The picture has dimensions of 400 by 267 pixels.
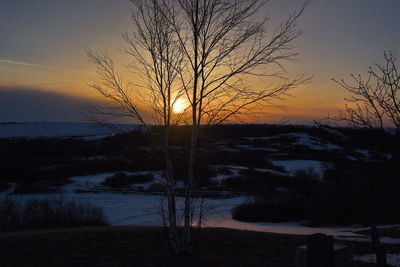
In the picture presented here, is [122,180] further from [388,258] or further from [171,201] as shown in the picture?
[171,201]

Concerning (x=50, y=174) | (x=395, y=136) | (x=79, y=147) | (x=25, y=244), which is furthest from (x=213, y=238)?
(x=79, y=147)

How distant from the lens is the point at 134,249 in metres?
8.76

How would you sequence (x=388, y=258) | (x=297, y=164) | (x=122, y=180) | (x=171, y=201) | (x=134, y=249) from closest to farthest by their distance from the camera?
(x=171, y=201), (x=134, y=249), (x=388, y=258), (x=122, y=180), (x=297, y=164)

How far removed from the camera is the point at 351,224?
79.1ft

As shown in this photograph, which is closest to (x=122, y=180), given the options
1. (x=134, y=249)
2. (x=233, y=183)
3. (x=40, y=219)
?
(x=233, y=183)

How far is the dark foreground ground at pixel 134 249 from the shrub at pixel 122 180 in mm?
32158

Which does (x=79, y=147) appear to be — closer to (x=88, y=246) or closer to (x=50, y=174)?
(x=50, y=174)

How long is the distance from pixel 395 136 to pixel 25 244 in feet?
25.8

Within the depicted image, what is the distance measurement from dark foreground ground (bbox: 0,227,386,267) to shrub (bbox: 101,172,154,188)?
32.2 metres

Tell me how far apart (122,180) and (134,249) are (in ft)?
114

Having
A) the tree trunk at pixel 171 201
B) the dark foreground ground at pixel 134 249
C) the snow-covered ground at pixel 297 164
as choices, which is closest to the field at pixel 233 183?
Result: the dark foreground ground at pixel 134 249

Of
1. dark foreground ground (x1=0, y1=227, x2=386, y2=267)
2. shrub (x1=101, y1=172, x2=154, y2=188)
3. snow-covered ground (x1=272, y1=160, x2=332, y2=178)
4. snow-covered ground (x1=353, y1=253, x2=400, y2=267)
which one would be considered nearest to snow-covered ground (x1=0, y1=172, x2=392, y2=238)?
shrub (x1=101, y1=172, x2=154, y2=188)

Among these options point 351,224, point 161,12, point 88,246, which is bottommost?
point 351,224

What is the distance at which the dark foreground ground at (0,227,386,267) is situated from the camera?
7914 millimetres
